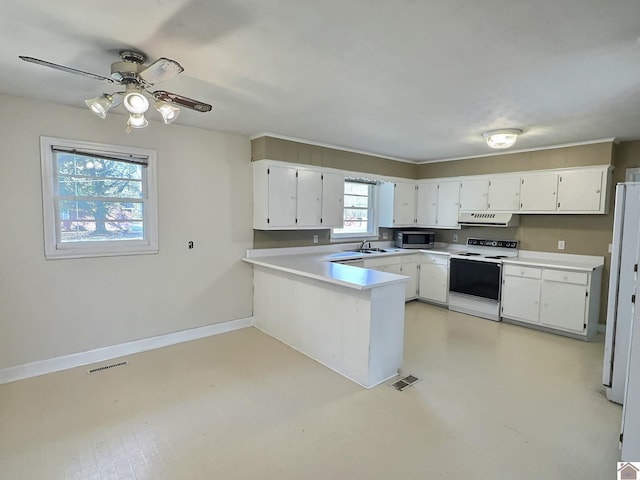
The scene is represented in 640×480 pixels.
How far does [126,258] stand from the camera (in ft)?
11.8

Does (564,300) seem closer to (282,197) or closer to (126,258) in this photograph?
(282,197)

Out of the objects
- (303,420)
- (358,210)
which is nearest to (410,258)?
(358,210)

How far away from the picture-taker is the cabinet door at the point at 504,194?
4863mm

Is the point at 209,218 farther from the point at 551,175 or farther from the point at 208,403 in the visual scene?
the point at 551,175

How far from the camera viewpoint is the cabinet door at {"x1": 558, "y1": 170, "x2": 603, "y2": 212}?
13.7 ft

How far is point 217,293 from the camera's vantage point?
4.24 meters

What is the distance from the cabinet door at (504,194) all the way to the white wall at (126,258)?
3600mm

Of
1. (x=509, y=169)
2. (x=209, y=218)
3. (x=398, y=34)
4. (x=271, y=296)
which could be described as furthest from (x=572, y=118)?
(x=209, y=218)

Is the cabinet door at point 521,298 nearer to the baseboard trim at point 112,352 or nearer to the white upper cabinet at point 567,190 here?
the white upper cabinet at point 567,190

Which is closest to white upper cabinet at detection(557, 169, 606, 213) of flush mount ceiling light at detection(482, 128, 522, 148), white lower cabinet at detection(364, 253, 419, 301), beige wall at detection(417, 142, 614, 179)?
beige wall at detection(417, 142, 614, 179)

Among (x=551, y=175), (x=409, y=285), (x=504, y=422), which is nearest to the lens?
(x=504, y=422)

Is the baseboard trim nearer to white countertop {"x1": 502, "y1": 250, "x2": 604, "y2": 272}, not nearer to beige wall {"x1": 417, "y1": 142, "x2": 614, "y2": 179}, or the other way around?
white countertop {"x1": 502, "y1": 250, "x2": 604, "y2": 272}

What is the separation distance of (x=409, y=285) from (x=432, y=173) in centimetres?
203

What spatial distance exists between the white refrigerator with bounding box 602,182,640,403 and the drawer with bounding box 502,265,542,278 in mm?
1636
